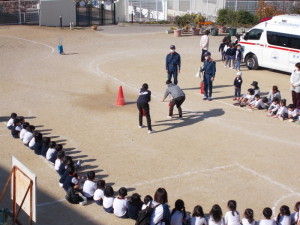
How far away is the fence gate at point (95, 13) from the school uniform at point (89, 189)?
28930mm

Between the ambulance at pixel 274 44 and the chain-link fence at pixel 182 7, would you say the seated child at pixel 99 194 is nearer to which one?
the ambulance at pixel 274 44

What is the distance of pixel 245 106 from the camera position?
16.8 metres

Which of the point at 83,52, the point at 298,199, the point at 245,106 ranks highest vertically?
the point at 83,52

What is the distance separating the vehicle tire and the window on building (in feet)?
3.63

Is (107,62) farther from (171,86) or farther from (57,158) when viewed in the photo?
(57,158)

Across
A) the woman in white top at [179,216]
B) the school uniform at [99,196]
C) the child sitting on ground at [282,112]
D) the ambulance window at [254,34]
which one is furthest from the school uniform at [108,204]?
the ambulance window at [254,34]

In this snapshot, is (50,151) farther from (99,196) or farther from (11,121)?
(11,121)

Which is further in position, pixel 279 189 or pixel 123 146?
pixel 123 146

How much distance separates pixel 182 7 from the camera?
42.5 m

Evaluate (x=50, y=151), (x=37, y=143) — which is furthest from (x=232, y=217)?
(x=37, y=143)

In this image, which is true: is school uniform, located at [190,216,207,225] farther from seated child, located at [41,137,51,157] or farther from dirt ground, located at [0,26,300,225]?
seated child, located at [41,137,51,157]

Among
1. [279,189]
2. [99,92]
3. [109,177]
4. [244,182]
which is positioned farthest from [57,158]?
[99,92]

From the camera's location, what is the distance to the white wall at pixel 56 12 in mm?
35531

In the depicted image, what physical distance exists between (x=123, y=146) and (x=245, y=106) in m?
5.77
